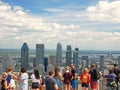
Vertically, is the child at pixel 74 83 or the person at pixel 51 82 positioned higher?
the person at pixel 51 82

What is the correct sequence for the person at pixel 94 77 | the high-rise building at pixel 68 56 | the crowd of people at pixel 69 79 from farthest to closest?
the high-rise building at pixel 68 56, the person at pixel 94 77, the crowd of people at pixel 69 79

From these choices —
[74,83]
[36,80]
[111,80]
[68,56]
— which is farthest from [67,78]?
Result: [68,56]

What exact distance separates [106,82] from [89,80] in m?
1.15

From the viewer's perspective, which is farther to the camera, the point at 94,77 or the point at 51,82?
the point at 94,77

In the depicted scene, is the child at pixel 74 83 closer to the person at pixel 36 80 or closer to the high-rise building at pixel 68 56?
the person at pixel 36 80

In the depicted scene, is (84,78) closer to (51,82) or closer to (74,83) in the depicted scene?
(74,83)

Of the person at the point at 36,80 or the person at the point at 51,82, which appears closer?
the person at the point at 51,82

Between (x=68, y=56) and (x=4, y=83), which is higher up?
Answer: (x=4, y=83)

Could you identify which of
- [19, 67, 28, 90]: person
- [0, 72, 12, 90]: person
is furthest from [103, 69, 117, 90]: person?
[0, 72, 12, 90]: person

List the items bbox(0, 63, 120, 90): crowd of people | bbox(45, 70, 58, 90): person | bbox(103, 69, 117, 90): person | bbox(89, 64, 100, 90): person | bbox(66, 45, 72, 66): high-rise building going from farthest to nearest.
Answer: bbox(66, 45, 72, 66): high-rise building < bbox(89, 64, 100, 90): person < bbox(103, 69, 117, 90): person < bbox(0, 63, 120, 90): crowd of people < bbox(45, 70, 58, 90): person

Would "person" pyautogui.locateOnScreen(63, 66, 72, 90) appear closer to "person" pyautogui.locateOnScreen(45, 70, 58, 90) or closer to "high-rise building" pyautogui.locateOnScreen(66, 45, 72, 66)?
"person" pyautogui.locateOnScreen(45, 70, 58, 90)

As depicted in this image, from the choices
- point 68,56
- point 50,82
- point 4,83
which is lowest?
point 68,56

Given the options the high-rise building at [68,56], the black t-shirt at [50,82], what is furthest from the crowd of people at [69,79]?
the high-rise building at [68,56]

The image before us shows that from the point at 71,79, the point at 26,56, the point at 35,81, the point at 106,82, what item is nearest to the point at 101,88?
the point at 106,82
